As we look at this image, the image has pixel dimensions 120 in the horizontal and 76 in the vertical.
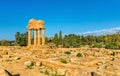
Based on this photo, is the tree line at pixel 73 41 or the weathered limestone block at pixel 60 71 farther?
the tree line at pixel 73 41

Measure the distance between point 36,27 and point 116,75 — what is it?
33.0 m

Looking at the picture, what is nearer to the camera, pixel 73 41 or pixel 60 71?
pixel 60 71

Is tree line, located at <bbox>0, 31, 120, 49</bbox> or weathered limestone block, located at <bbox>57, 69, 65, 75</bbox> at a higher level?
tree line, located at <bbox>0, 31, 120, 49</bbox>

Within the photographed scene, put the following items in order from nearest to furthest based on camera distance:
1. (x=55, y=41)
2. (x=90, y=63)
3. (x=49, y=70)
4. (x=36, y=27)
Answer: (x=49, y=70)
(x=90, y=63)
(x=36, y=27)
(x=55, y=41)

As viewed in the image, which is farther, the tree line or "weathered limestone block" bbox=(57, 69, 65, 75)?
the tree line

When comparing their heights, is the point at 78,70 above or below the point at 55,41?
below

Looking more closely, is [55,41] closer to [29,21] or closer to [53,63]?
[29,21]

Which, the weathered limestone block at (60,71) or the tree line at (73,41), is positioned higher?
the tree line at (73,41)

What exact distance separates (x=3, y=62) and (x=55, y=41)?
6485 cm

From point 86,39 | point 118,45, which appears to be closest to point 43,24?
point 118,45

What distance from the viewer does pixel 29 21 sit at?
158ft

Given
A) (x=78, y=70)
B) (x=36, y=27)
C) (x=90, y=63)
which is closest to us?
(x=78, y=70)

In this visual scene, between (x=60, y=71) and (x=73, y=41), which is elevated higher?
(x=73, y=41)

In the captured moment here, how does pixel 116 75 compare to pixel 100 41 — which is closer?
pixel 116 75
